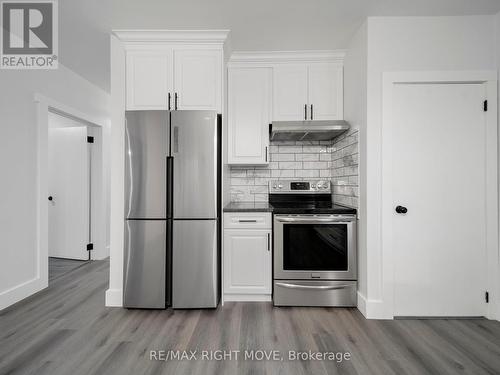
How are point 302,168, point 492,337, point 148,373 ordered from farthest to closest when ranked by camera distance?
point 302,168 → point 492,337 → point 148,373

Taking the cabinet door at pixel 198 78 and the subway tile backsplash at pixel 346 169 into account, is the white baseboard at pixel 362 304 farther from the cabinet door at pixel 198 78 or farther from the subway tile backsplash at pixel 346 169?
the cabinet door at pixel 198 78

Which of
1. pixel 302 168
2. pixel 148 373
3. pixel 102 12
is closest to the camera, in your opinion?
pixel 148 373

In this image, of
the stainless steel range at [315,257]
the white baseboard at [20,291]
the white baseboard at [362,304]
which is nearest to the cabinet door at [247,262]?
the stainless steel range at [315,257]

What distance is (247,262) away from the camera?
248cm

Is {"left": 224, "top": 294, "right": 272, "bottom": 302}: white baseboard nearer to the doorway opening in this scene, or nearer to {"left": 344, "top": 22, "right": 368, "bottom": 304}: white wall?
{"left": 344, "top": 22, "right": 368, "bottom": 304}: white wall

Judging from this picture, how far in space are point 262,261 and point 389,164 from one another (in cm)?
149

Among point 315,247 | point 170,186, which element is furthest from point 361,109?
point 170,186

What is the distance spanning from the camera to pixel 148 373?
5.12ft

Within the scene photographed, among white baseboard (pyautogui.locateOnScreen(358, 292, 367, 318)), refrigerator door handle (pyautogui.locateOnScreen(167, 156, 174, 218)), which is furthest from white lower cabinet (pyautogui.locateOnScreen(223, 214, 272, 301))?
white baseboard (pyautogui.locateOnScreen(358, 292, 367, 318))

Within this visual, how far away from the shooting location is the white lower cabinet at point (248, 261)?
2479mm

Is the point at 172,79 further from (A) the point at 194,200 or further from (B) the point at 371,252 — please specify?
(B) the point at 371,252

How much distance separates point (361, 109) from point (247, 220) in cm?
152

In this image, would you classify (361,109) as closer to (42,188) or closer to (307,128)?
(307,128)

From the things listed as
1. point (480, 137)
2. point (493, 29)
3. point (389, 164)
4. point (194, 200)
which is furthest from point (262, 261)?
point (493, 29)
